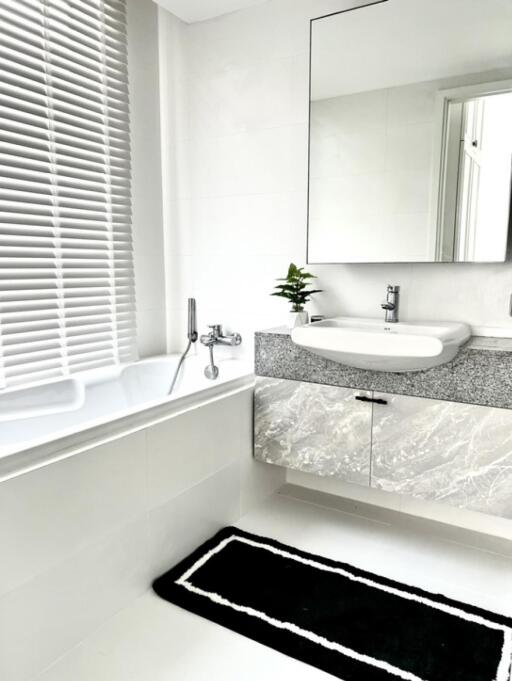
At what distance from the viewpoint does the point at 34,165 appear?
209 centimetres

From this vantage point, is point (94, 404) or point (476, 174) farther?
point (94, 404)

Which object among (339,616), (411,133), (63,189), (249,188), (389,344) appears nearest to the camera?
(339,616)

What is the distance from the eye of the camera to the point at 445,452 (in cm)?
188

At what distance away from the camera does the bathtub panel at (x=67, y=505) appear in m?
1.30

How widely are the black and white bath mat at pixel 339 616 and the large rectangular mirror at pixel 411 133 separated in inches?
52.7

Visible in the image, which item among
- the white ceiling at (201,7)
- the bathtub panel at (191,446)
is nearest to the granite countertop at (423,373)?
the bathtub panel at (191,446)

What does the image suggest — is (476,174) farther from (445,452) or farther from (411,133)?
(445,452)

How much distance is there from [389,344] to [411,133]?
0.98m

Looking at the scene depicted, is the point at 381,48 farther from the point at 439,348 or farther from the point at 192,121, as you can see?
the point at 439,348

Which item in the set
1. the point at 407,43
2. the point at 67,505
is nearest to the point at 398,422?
the point at 67,505

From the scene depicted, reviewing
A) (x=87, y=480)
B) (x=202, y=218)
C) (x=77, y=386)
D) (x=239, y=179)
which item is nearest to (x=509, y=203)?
(x=239, y=179)

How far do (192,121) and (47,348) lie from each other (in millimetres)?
1478

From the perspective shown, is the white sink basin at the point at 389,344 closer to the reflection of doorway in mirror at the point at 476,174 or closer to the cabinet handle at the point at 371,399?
the cabinet handle at the point at 371,399

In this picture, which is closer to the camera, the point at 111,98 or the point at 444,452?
the point at 444,452
